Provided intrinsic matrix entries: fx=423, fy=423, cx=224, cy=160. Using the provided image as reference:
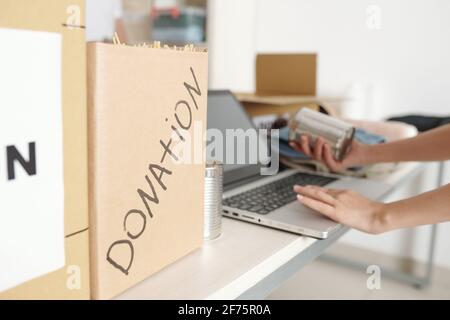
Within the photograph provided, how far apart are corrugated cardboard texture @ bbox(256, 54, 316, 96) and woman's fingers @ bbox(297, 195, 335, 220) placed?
2.58ft

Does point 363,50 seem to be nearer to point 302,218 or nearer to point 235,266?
point 302,218

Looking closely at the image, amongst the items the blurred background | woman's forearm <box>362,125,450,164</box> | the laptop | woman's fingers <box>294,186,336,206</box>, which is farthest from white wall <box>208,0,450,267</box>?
woman's fingers <box>294,186,336,206</box>

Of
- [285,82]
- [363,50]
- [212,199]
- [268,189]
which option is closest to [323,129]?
[268,189]

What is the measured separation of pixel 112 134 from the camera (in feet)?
1.42

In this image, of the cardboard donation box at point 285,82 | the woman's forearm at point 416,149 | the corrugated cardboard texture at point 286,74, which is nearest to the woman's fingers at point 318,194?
the woman's forearm at point 416,149

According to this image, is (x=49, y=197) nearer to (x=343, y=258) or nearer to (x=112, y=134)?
(x=112, y=134)

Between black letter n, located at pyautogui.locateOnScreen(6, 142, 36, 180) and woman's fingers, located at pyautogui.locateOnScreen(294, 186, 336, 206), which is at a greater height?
black letter n, located at pyautogui.locateOnScreen(6, 142, 36, 180)

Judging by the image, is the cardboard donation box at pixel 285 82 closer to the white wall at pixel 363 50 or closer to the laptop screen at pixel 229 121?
the laptop screen at pixel 229 121

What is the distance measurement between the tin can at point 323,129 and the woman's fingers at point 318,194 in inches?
10.1

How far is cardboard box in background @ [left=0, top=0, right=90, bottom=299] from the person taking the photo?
0.36m

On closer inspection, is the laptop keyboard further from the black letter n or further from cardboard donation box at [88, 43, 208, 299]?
the black letter n

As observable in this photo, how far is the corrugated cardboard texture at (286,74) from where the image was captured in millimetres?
1419

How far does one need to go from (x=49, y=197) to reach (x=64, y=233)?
4 cm

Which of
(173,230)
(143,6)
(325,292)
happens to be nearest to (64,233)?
(173,230)
